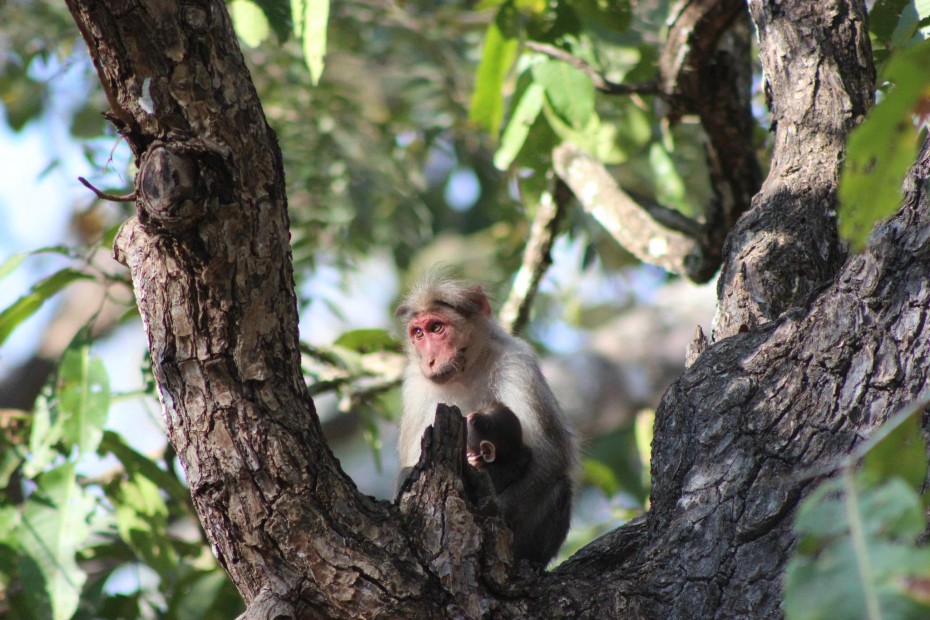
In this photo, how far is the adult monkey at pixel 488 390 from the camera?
476cm

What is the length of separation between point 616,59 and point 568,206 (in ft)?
5.05

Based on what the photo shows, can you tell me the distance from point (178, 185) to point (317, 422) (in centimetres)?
88

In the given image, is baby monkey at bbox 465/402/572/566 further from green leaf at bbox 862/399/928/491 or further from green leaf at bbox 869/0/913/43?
green leaf at bbox 862/399/928/491

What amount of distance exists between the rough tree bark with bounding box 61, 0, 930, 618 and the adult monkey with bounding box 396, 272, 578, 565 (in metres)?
1.23

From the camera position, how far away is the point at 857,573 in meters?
1.49

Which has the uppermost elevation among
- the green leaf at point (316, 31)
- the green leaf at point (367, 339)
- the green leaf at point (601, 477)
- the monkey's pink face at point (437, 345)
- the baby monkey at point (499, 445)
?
the green leaf at point (367, 339)

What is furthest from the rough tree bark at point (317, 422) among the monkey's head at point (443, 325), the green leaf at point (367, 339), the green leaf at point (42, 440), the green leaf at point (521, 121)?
the green leaf at point (367, 339)

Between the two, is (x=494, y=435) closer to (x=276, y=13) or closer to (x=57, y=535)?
(x=57, y=535)

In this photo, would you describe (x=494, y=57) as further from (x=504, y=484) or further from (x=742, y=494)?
(x=742, y=494)

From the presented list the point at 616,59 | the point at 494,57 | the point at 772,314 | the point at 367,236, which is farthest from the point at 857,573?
the point at 367,236

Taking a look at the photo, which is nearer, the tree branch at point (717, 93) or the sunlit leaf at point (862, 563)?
the sunlit leaf at point (862, 563)

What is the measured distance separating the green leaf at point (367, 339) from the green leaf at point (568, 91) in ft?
6.69

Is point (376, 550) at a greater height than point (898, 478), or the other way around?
point (376, 550)

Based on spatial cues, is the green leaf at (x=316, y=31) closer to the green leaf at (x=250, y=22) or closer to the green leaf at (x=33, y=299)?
the green leaf at (x=250, y=22)
